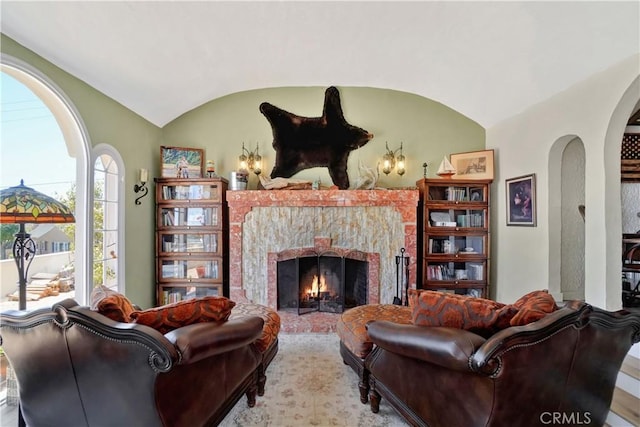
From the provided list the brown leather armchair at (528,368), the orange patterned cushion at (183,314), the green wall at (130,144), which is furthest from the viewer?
the green wall at (130,144)

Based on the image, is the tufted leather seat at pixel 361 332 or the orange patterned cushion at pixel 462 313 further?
the tufted leather seat at pixel 361 332

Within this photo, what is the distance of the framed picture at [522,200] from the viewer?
10.7 ft

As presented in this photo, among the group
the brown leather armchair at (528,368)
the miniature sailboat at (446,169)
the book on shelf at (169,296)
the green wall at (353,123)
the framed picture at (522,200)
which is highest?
the green wall at (353,123)

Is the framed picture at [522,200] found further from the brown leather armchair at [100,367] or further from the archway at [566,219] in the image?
the brown leather armchair at [100,367]

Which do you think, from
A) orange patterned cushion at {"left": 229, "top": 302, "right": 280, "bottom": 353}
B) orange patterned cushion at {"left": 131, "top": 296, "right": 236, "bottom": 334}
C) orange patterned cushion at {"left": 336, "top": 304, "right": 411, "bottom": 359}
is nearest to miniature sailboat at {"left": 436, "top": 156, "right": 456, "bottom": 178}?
orange patterned cushion at {"left": 336, "top": 304, "right": 411, "bottom": 359}

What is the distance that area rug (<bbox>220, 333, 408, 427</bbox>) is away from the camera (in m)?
1.87

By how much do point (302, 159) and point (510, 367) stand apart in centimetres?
333

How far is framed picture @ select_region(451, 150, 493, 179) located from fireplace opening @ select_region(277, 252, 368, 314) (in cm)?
190

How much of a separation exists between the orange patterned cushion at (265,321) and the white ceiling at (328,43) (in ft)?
8.43

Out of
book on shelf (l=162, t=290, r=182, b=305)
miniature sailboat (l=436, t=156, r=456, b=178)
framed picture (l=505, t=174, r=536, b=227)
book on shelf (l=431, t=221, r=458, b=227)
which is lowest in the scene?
book on shelf (l=162, t=290, r=182, b=305)

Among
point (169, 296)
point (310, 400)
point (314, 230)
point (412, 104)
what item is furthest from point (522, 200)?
point (169, 296)

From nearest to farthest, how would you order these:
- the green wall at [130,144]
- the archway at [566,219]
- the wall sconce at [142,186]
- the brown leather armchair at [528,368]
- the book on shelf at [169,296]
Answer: the brown leather armchair at [528,368], the green wall at [130,144], the archway at [566,219], the wall sconce at [142,186], the book on shelf at [169,296]

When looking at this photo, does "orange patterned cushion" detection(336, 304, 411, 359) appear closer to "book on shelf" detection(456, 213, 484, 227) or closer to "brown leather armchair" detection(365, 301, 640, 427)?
"brown leather armchair" detection(365, 301, 640, 427)

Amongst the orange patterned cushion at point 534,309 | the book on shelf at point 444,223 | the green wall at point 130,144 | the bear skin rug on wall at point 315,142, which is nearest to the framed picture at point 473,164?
the book on shelf at point 444,223
